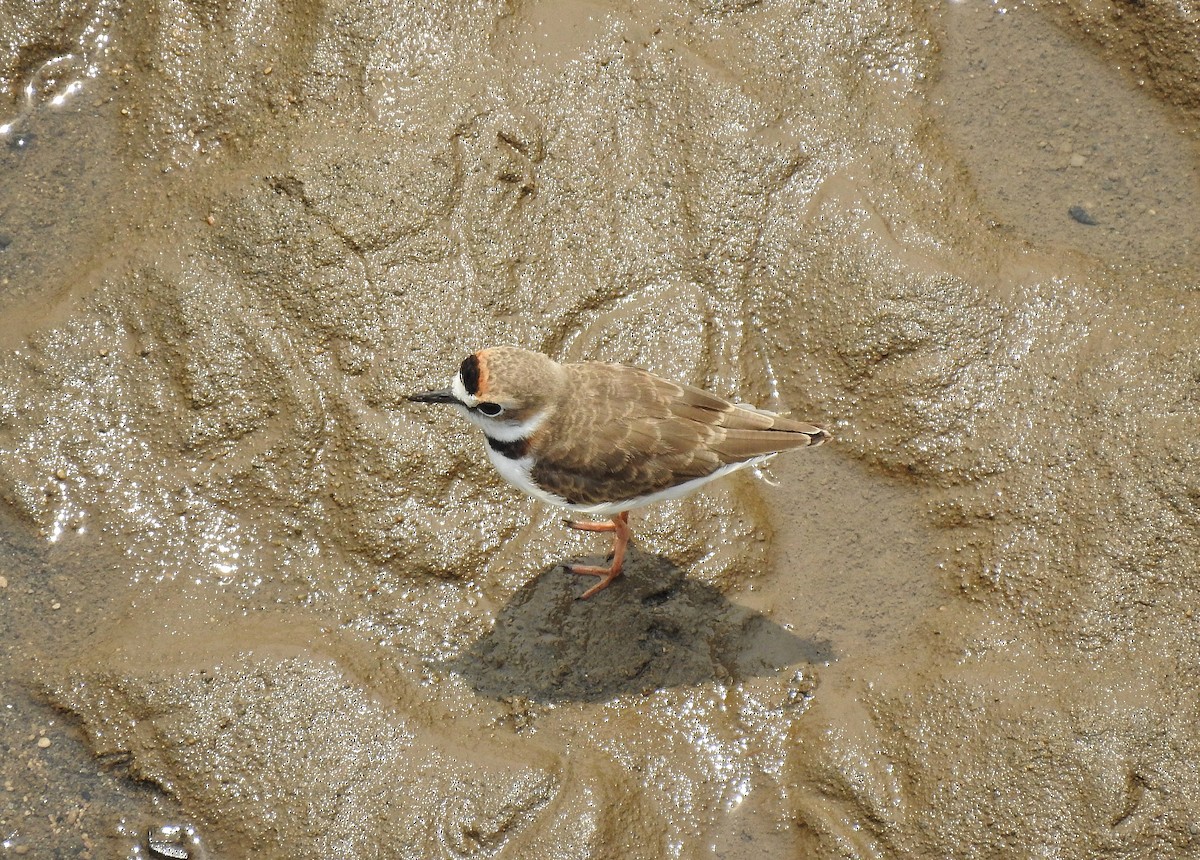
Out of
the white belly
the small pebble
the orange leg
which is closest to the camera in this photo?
the white belly

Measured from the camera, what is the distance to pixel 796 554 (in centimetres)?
627

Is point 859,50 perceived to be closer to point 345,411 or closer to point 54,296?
point 345,411

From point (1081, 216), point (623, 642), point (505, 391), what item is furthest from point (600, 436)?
point (1081, 216)

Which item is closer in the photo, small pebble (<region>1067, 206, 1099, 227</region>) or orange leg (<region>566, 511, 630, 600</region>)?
orange leg (<region>566, 511, 630, 600</region>)

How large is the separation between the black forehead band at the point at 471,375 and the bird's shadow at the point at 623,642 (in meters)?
1.39

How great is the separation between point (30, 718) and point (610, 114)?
18.1 feet

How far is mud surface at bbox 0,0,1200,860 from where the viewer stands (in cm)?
545

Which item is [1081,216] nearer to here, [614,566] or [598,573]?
[614,566]

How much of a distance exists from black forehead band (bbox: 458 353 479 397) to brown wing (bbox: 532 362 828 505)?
49 cm

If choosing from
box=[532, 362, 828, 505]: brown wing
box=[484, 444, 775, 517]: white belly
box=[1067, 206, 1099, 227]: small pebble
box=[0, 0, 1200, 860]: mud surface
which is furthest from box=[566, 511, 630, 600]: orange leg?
box=[1067, 206, 1099, 227]: small pebble

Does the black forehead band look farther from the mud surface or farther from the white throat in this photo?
the mud surface

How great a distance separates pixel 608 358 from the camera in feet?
22.2

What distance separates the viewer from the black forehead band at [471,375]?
548 cm

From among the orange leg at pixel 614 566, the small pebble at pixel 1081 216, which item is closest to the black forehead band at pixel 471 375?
the orange leg at pixel 614 566
